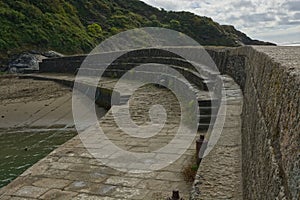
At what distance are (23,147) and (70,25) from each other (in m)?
24.7

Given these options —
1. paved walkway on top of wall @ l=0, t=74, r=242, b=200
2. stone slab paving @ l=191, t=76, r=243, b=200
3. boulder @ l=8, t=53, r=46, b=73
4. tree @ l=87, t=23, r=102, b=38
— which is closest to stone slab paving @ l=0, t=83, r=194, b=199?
paved walkway on top of wall @ l=0, t=74, r=242, b=200

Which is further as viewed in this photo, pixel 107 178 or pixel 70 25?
pixel 70 25

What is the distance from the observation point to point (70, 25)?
30.3 metres

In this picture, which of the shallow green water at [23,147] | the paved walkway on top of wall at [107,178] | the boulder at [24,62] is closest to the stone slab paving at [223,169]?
the paved walkway on top of wall at [107,178]

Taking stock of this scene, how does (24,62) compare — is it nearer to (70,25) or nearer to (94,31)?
(70,25)

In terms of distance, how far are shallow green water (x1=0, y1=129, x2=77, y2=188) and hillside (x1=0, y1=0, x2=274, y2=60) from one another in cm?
1542

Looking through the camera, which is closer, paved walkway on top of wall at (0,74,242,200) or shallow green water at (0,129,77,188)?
paved walkway on top of wall at (0,74,242,200)

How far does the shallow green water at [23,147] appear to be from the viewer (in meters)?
5.69

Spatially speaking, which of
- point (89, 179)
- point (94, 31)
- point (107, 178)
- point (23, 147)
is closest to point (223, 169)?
point (107, 178)

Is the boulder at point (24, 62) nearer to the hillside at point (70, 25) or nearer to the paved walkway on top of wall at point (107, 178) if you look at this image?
the hillside at point (70, 25)

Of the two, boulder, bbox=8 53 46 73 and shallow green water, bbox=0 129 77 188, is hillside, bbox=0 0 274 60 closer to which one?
boulder, bbox=8 53 46 73

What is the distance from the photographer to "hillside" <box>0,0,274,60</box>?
24828mm

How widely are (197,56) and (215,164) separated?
7.77 metres

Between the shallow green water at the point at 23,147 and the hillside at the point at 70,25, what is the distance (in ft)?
50.6
